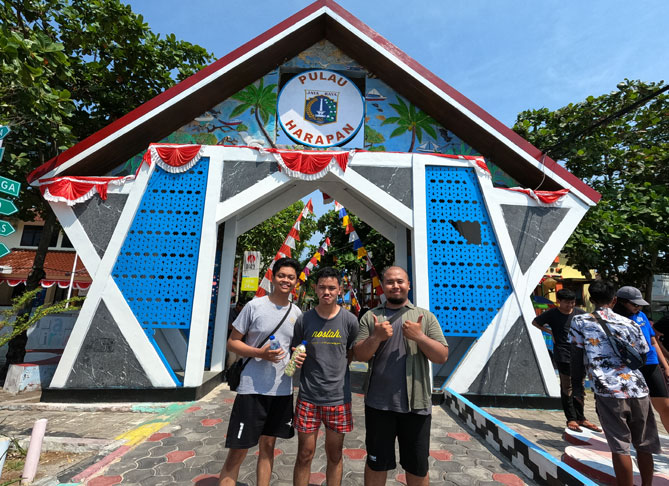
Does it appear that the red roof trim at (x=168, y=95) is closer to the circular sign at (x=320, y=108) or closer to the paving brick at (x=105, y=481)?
the circular sign at (x=320, y=108)

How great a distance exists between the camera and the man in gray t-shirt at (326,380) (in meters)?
2.54

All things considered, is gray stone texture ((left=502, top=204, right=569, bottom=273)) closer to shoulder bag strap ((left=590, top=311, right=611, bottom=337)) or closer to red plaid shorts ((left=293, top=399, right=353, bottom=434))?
shoulder bag strap ((left=590, top=311, right=611, bottom=337))

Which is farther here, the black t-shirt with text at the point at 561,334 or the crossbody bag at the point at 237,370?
the black t-shirt with text at the point at 561,334

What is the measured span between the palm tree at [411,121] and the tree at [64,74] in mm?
5465

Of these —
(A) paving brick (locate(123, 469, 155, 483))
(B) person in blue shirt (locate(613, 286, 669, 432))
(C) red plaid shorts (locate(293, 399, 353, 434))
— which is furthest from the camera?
(B) person in blue shirt (locate(613, 286, 669, 432))

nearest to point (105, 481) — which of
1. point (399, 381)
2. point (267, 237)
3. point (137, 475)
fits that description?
point (137, 475)

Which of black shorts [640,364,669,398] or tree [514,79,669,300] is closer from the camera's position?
black shorts [640,364,669,398]

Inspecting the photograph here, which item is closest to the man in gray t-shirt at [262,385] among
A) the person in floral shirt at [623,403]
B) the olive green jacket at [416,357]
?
the olive green jacket at [416,357]

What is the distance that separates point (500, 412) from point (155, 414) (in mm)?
5310

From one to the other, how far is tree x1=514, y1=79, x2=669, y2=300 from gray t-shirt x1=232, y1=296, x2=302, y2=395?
8925 mm

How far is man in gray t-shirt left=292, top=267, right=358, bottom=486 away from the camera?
2.54 m

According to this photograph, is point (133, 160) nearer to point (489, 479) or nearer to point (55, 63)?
point (55, 63)

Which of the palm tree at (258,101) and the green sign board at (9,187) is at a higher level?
the palm tree at (258,101)

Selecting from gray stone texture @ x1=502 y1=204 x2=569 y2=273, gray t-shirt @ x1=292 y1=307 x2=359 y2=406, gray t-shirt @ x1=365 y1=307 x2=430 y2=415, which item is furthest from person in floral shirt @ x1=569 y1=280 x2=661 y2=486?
gray stone texture @ x1=502 y1=204 x2=569 y2=273
